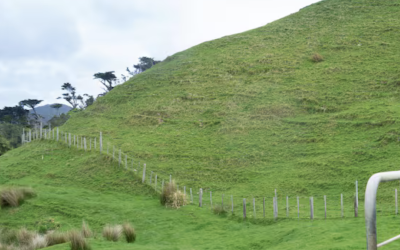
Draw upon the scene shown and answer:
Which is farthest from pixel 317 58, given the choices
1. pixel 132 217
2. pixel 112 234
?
pixel 112 234

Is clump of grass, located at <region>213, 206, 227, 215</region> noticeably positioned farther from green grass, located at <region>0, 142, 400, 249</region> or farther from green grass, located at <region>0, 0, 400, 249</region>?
green grass, located at <region>0, 0, 400, 249</region>

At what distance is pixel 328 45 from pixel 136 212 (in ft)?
142

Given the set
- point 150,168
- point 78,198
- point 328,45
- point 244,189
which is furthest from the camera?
point 328,45

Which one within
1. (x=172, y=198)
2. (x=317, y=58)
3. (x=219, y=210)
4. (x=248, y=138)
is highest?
(x=317, y=58)

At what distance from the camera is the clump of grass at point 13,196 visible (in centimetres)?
2239

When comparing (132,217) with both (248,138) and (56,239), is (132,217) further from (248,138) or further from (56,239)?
(248,138)

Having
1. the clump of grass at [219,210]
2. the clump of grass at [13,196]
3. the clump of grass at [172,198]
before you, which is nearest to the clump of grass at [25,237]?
the clump of grass at [13,196]

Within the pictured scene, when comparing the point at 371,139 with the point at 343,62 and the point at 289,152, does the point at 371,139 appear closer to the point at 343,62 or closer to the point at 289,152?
the point at 289,152

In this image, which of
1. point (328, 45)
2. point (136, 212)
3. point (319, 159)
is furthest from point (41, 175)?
point (328, 45)

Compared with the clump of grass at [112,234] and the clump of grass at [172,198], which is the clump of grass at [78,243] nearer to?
the clump of grass at [112,234]

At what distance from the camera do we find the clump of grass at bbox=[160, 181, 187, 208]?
22.2 m

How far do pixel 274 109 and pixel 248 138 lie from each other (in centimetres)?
669

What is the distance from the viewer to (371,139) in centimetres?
3055

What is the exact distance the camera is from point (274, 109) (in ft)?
137
